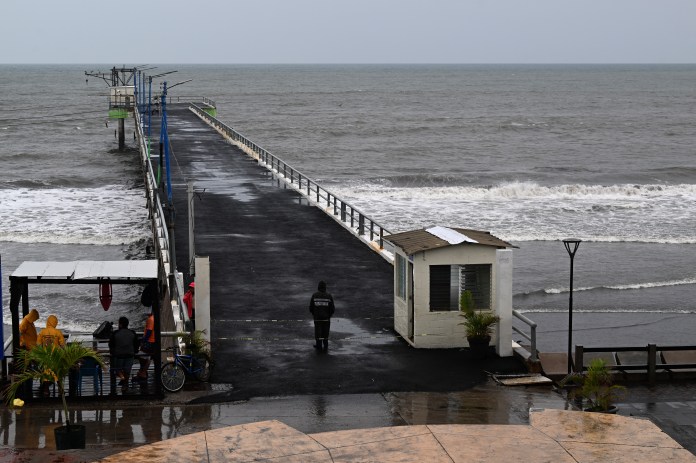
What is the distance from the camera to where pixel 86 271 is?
16062 millimetres

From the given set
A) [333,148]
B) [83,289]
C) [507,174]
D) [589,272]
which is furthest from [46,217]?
[333,148]

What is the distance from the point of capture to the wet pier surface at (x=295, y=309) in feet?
55.9

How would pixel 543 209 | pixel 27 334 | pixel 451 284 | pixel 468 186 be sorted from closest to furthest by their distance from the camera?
1. pixel 27 334
2. pixel 451 284
3. pixel 543 209
4. pixel 468 186

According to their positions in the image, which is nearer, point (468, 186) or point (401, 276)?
point (401, 276)

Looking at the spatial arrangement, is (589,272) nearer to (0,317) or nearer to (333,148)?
(0,317)

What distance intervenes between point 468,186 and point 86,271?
50274 mm

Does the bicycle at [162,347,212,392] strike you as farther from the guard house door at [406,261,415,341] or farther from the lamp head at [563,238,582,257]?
the lamp head at [563,238,582,257]

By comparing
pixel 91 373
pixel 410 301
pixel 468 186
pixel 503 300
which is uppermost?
pixel 503 300

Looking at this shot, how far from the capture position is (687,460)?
42.5ft

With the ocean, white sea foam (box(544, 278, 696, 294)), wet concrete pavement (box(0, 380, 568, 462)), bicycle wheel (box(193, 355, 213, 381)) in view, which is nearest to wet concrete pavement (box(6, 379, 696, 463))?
wet concrete pavement (box(0, 380, 568, 462))

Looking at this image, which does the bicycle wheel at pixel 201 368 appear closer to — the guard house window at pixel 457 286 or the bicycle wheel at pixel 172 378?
the bicycle wheel at pixel 172 378

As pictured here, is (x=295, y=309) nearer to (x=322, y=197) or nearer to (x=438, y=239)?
(x=438, y=239)

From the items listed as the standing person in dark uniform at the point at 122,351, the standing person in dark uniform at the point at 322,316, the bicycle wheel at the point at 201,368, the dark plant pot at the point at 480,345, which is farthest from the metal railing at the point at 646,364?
the standing person in dark uniform at the point at 122,351

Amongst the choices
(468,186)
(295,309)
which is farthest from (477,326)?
(468,186)
